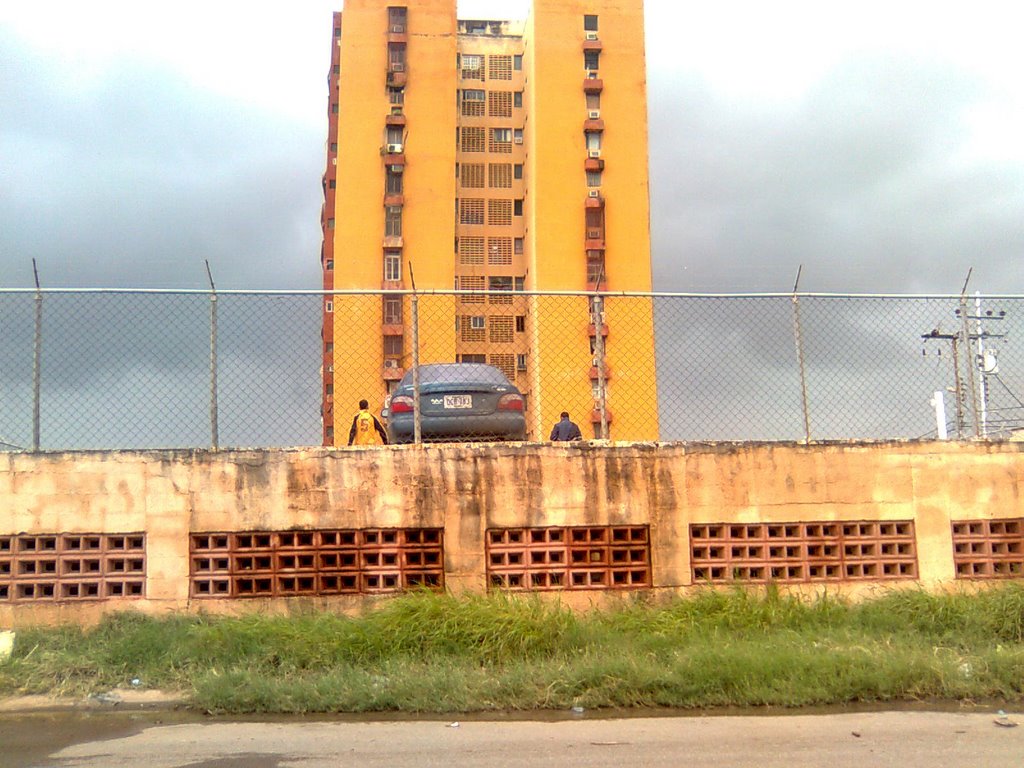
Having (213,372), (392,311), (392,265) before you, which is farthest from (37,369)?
(392,265)

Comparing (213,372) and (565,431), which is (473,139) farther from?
(213,372)

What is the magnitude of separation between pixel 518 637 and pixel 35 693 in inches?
142

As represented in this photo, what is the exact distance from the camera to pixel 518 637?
6734mm

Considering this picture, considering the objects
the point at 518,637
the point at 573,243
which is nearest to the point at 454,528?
the point at 518,637

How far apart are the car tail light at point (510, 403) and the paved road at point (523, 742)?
13.7 feet

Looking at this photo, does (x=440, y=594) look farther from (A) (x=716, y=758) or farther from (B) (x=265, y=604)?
(A) (x=716, y=758)

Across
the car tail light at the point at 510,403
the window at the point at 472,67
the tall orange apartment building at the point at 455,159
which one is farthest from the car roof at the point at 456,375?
the window at the point at 472,67

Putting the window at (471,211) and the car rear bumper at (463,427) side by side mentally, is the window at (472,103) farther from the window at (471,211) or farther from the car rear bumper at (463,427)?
the car rear bumper at (463,427)

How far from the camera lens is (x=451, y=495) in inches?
307

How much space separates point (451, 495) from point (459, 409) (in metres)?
1.45

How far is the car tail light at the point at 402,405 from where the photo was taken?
911 centimetres

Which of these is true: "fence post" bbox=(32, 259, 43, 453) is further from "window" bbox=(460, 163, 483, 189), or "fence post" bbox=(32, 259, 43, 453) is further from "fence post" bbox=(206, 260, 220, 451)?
"window" bbox=(460, 163, 483, 189)

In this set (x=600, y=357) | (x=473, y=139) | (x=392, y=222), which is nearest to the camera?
(x=600, y=357)

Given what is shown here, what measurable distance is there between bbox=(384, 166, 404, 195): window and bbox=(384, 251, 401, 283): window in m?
2.78
